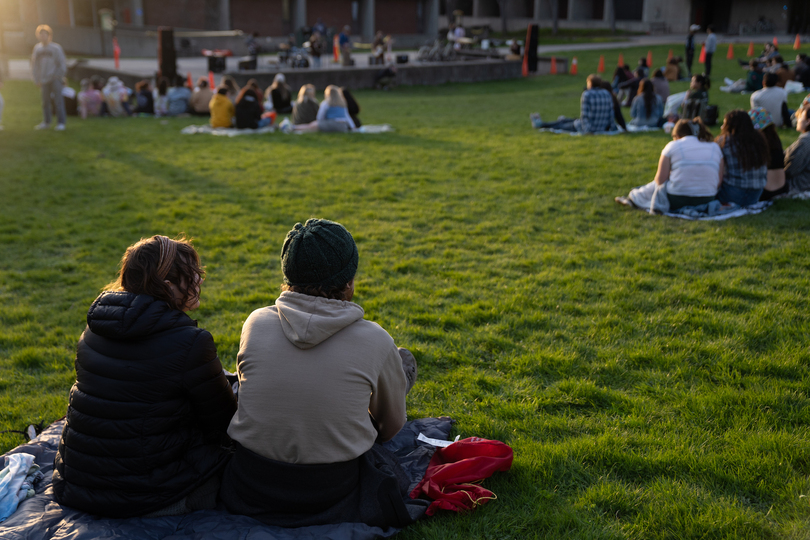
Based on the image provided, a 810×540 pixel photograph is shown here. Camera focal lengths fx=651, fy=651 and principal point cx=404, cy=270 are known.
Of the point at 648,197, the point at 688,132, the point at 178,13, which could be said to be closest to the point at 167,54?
the point at 648,197

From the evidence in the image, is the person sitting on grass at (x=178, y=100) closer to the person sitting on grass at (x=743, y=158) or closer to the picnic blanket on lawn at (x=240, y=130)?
the picnic blanket on lawn at (x=240, y=130)

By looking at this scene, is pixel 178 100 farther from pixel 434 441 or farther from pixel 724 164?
pixel 434 441

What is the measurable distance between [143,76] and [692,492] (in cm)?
2450

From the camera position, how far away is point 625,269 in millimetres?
6387

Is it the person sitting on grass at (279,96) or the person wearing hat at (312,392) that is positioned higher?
Result: the person sitting on grass at (279,96)

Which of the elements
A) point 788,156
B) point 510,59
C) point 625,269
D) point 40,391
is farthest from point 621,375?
point 510,59

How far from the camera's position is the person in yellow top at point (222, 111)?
1549cm

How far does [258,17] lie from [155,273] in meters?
49.5

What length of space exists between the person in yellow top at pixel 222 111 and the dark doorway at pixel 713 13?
46531 mm

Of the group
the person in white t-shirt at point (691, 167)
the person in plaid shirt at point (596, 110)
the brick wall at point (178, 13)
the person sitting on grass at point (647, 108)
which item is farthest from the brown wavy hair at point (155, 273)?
the brick wall at point (178, 13)

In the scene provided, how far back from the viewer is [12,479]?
3.18 m

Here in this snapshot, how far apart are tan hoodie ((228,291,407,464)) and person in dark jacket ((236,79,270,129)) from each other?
522 inches

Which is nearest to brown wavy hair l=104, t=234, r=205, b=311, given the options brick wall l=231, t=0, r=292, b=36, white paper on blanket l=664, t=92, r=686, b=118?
white paper on blanket l=664, t=92, r=686, b=118

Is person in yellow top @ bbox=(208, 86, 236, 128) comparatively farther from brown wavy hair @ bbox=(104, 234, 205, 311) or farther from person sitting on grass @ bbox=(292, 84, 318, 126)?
brown wavy hair @ bbox=(104, 234, 205, 311)
